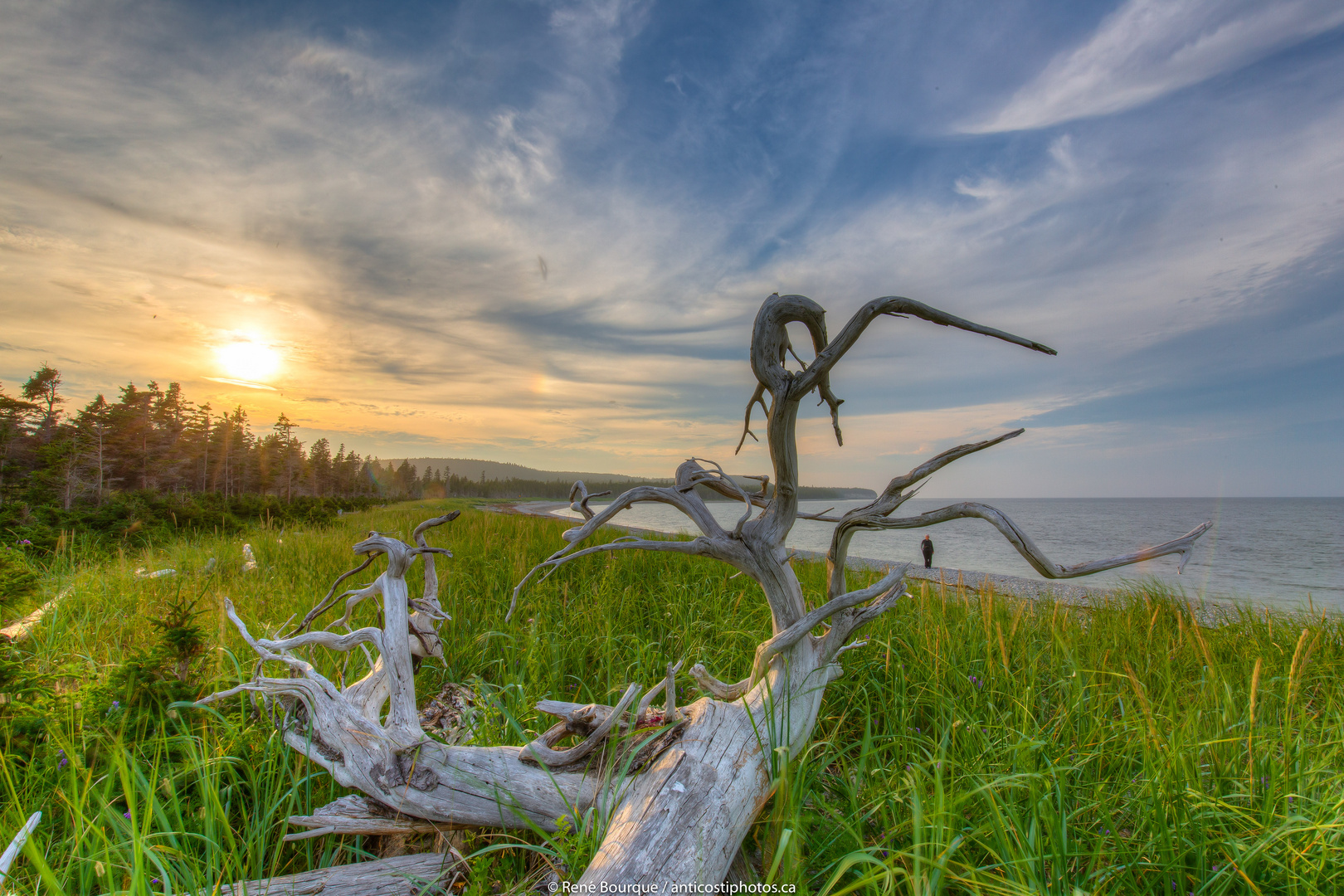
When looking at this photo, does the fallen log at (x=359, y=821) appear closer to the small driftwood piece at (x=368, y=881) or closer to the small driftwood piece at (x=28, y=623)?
the small driftwood piece at (x=368, y=881)

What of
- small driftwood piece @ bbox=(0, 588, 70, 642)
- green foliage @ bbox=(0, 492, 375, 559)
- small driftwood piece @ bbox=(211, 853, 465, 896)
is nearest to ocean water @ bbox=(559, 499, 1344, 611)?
small driftwood piece @ bbox=(211, 853, 465, 896)

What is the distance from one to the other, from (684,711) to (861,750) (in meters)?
1.29

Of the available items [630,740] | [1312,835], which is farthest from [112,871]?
[1312,835]

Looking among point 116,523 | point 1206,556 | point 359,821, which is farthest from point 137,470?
point 1206,556

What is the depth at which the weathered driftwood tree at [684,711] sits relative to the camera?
5.80 feet

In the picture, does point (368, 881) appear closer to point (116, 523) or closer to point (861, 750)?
point (861, 750)

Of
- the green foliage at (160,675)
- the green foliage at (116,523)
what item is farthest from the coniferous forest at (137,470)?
the green foliage at (160,675)

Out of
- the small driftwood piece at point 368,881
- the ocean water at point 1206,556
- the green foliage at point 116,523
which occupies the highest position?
the green foliage at point 116,523

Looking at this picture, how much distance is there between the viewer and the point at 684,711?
7.23 feet

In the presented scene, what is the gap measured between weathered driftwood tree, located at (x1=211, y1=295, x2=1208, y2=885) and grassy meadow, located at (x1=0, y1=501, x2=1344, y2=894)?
0.60 feet

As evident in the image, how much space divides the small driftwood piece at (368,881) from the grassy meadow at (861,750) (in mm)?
152

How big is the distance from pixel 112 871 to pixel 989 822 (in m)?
3.33

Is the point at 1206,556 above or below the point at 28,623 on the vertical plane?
below

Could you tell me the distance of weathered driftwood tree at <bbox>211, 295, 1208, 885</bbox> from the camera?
69.6 inches
